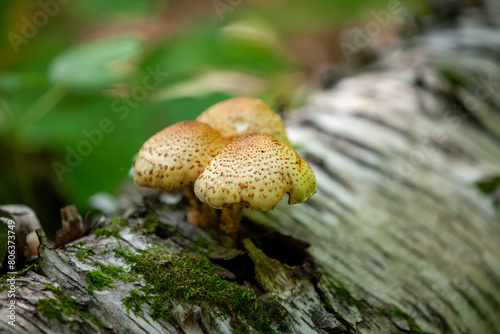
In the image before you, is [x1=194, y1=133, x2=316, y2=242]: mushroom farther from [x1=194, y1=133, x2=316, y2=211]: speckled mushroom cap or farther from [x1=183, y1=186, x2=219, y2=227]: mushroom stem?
[x1=183, y1=186, x2=219, y2=227]: mushroom stem

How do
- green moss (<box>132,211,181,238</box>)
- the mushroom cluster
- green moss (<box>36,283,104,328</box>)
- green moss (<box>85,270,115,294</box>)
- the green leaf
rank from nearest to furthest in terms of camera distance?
green moss (<box>36,283,104,328</box>), green moss (<box>85,270,115,294</box>), the mushroom cluster, green moss (<box>132,211,181,238</box>), the green leaf

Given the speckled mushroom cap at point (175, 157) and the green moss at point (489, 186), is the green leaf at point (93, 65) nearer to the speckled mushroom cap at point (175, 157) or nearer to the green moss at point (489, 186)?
the speckled mushroom cap at point (175, 157)

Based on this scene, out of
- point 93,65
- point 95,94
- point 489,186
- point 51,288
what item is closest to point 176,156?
point 51,288

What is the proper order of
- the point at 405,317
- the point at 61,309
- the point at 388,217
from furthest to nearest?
the point at 388,217
the point at 405,317
the point at 61,309

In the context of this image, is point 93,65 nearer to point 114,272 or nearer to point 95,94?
point 95,94

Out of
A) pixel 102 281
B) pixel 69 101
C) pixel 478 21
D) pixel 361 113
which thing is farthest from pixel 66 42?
pixel 478 21

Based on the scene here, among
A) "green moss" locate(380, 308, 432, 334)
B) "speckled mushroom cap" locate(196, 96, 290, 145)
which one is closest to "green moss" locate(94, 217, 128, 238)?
"speckled mushroom cap" locate(196, 96, 290, 145)
